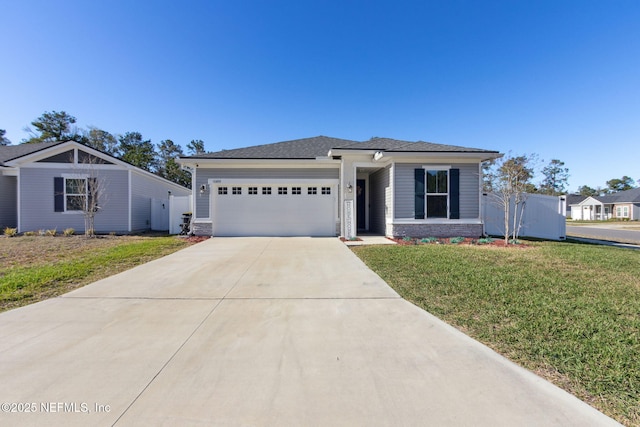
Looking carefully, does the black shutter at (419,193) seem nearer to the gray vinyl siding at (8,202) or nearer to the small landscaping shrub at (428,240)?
the small landscaping shrub at (428,240)

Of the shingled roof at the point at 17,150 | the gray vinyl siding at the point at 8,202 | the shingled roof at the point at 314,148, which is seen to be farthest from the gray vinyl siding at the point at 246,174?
the gray vinyl siding at the point at 8,202

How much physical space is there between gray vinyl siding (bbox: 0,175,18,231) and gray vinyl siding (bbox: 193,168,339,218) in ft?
33.3

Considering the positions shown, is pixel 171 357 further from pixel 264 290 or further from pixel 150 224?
pixel 150 224

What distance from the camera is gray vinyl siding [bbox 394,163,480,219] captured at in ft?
34.1

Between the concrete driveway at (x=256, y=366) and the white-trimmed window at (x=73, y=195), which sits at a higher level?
the white-trimmed window at (x=73, y=195)

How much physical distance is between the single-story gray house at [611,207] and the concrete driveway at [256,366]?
166ft

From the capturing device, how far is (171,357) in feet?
8.71

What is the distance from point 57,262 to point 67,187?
26.3 ft

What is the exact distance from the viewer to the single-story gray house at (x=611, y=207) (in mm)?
36125

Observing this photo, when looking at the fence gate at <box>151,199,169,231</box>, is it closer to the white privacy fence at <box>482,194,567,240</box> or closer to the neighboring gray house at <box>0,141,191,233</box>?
the neighboring gray house at <box>0,141,191,233</box>

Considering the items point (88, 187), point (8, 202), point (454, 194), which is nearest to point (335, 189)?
point (454, 194)

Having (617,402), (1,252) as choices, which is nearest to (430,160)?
(617,402)

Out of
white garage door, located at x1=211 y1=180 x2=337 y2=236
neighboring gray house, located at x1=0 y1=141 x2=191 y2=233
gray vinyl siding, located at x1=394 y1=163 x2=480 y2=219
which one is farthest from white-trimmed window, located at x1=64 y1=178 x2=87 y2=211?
gray vinyl siding, located at x1=394 y1=163 x2=480 y2=219

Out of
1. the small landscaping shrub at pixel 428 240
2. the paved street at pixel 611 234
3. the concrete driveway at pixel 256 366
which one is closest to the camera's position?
the concrete driveway at pixel 256 366
